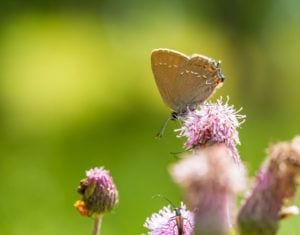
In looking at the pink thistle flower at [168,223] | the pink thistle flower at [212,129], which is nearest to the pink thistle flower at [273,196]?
the pink thistle flower at [168,223]

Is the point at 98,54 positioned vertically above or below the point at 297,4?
below

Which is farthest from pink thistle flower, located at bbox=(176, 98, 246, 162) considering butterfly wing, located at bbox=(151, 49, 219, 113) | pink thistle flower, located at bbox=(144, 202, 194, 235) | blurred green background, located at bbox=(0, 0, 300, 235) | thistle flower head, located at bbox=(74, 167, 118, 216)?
blurred green background, located at bbox=(0, 0, 300, 235)

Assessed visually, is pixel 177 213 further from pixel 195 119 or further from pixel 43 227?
pixel 43 227

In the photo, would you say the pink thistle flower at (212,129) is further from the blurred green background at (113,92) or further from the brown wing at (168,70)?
the blurred green background at (113,92)

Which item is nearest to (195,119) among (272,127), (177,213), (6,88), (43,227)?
(177,213)

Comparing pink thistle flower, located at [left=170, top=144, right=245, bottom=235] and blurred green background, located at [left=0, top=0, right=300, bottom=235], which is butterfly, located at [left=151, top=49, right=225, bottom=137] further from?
blurred green background, located at [left=0, top=0, right=300, bottom=235]

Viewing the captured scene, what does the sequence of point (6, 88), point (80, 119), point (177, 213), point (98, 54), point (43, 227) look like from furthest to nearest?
point (98, 54), point (6, 88), point (80, 119), point (43, 227), point (177, 213)
